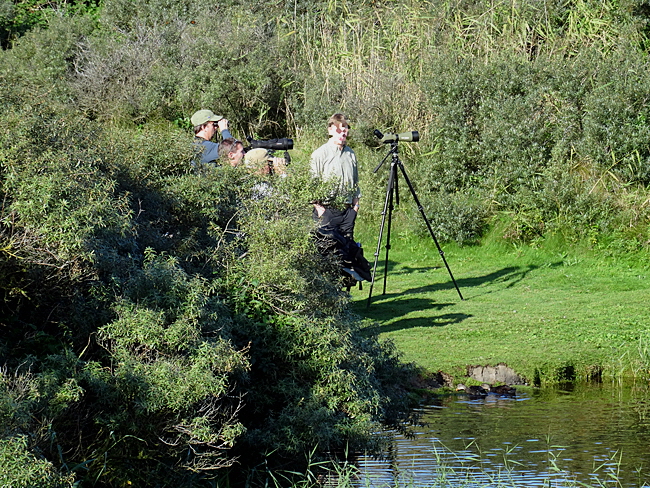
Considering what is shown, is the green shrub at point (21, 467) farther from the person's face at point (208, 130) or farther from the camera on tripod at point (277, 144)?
the camera on tripod at point (277, 144)

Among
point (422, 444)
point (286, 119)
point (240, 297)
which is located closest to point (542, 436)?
point (422, 444)

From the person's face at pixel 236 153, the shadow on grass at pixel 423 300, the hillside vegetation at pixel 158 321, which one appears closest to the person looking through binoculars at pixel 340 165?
the person's face at pixel 236 153

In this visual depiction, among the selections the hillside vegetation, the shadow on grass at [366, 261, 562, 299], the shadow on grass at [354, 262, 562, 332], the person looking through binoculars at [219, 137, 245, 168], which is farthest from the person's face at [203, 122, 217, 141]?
the shadow on grass at [366, 261, 562, 299]

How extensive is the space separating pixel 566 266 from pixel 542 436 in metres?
6.95

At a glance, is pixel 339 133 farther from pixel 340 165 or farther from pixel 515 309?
pixel 515 309

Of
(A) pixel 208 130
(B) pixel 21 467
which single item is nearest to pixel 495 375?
(A) pixel 208 130

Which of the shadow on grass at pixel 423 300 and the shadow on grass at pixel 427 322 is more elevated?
the shadow on grass at pixel 427 322

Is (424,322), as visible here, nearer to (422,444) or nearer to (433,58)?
(422,444)

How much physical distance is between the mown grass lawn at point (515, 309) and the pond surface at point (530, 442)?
0.53 meters

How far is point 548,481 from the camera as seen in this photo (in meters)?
5.43

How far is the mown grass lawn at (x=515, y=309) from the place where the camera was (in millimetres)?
8516

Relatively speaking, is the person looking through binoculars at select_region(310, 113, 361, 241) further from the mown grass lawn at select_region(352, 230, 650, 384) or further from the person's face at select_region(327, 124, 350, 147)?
the mown grass lawn at select_region(352, 230, 650, 384)

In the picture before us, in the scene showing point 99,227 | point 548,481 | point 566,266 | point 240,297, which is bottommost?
point 566,266

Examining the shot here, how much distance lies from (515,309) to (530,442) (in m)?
4.37
